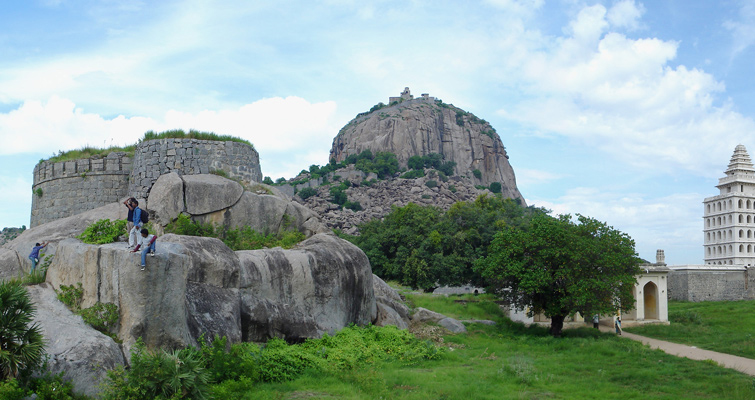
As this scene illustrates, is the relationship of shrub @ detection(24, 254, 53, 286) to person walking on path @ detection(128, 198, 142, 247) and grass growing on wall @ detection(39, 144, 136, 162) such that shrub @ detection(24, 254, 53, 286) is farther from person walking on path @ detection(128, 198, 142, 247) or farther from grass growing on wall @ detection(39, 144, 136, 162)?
grass growing on wall @ detection(39, 144, 136, 162)

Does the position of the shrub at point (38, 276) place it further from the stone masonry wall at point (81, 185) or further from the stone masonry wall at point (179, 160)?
the stone masonry wall at point (81, 185)

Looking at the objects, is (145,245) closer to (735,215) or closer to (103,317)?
(103,317)

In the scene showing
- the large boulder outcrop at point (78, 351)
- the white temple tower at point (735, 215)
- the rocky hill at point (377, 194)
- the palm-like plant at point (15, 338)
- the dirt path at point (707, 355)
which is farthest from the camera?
the rocky hill at point (377, 194)

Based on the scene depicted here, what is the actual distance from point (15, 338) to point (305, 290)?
29.6ft

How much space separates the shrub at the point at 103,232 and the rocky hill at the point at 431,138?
5280 inches

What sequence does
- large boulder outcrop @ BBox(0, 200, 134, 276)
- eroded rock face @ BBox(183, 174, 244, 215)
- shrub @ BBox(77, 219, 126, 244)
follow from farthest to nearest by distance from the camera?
eroded rock face @ BBox(183, 174, 244, 215)
large boulder outcrop @ BBox(0, 200, 134, 276)
shrub @ BBox(77, 219, 126, 244)

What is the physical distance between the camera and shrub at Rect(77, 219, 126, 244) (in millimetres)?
18264

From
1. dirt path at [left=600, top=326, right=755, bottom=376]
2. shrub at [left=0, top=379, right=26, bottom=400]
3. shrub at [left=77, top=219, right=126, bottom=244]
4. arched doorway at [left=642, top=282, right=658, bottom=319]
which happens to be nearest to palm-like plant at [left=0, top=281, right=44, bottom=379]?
shrub at [left=0, top=379, right=26, bottom=400]

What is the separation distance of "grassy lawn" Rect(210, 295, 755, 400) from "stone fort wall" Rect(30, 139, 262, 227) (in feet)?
34.0

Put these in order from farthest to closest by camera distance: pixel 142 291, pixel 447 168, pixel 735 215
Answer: pixel 447 168 < pixel 735 215 < pixel 142 291

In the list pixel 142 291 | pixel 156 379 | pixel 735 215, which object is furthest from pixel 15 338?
pixel 735 215

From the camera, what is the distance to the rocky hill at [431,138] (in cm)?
15688

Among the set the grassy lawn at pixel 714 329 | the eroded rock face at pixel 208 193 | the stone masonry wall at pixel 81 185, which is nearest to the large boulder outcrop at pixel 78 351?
the eroded rock face at pixel 208 193

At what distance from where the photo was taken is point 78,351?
1189 centimetres
